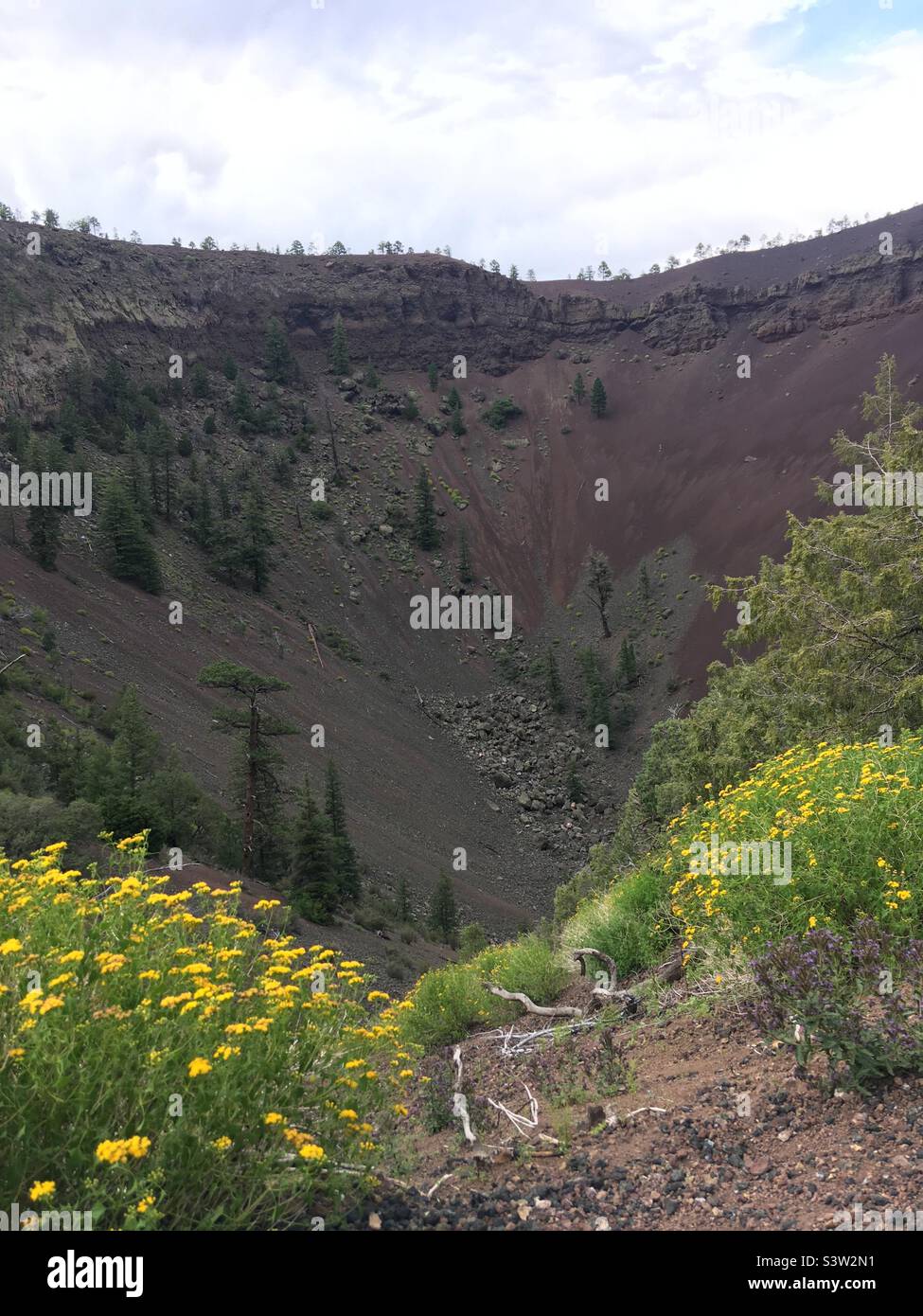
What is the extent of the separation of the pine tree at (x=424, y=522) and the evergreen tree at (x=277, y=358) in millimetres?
20032

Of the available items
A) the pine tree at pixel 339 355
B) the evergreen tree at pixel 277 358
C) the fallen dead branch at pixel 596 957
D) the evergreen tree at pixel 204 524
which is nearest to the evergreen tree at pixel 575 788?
the evergreen tree at pixel 204 524

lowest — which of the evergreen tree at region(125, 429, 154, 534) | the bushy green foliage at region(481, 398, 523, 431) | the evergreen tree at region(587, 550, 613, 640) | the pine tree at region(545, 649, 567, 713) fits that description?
the pine tree at region(545, 649, 567, 713)

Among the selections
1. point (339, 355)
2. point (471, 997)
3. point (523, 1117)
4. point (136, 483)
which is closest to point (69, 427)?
point (136, 483)

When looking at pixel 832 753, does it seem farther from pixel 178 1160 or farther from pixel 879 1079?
pixel 178 1160

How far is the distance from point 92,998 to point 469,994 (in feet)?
15.5

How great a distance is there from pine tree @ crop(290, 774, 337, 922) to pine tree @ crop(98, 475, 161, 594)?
24748 millimetres

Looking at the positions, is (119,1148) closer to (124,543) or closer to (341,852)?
(341,852)

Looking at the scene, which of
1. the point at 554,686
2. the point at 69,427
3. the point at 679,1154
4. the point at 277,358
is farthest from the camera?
Result: the point at 277,358

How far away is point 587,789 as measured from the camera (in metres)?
43.8

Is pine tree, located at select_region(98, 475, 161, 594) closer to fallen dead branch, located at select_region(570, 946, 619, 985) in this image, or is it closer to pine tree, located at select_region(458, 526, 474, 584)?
pine tree, located at select_region(458, 526, 474, 584)

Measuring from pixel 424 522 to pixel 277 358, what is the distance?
24740mm

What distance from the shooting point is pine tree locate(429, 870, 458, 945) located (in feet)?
83.4

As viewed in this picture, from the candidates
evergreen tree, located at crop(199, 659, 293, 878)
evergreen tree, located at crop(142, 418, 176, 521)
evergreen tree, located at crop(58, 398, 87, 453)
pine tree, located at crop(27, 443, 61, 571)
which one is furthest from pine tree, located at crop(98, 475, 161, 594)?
evergreen tree, located at crop(199, 659, 293, 878)

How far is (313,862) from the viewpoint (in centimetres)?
2195
